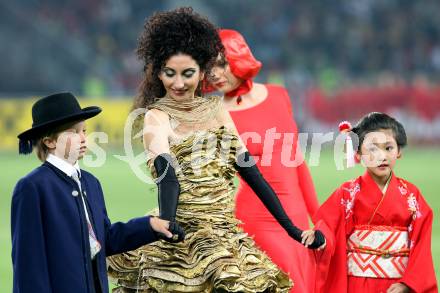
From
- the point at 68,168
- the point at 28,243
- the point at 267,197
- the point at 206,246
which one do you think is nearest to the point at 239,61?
the point at 267,197

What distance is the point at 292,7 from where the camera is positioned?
28.4 m

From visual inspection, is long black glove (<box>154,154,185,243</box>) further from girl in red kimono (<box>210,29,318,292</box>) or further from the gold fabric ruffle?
girl in red kimono (<box>210,29,318,292</box>)

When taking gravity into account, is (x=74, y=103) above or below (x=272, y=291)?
above

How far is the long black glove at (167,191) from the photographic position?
4.48 metres

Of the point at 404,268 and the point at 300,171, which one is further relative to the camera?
the point at 300,171

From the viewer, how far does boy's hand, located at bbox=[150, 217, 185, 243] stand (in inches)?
175

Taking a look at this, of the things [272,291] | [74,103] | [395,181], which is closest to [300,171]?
[395,181]

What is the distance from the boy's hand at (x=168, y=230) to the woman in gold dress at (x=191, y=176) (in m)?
0.01

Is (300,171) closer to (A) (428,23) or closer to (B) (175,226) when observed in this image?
(B) (175,226)

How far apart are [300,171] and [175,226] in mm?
2021

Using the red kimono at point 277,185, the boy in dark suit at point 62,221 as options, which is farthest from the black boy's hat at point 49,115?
the red kimono at point 277,185

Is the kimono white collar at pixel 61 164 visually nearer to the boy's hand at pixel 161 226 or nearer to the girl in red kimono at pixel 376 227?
the boy's hand at pixel 161 226

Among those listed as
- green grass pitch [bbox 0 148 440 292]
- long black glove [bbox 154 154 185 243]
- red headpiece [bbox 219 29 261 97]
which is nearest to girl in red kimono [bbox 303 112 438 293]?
long black glove [bbox 154 154 185 243]

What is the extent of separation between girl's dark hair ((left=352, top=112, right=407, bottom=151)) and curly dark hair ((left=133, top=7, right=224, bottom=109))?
86 cm
